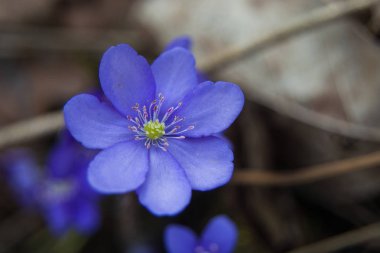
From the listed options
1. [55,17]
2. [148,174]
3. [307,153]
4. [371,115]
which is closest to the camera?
[148,174]

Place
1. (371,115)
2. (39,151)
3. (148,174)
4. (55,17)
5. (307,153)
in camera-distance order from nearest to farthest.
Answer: (148,174) → (371,115) → (307,153) → (39,151) → (55,17)

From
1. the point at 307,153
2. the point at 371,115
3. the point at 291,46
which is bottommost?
the point at 307,153

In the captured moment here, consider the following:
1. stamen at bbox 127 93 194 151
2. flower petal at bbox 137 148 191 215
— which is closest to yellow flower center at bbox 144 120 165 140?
stamen at bbox 127 93 194 151

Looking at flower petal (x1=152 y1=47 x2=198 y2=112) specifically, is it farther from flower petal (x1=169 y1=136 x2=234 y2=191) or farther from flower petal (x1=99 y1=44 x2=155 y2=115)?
flower petal (x1=169 y1=136 x2=234 y2=191)

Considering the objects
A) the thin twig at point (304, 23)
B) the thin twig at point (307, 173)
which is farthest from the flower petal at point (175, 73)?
the thin twig at point (307, 173)

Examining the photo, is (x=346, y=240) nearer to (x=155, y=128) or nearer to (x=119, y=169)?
(x=155, y=128)

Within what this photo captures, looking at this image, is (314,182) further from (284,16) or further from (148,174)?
(148,174)

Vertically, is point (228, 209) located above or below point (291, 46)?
below

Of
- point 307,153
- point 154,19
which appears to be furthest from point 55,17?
point 307,153
